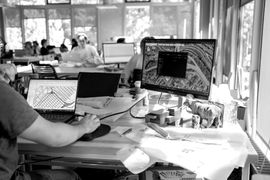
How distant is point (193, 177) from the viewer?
157cm

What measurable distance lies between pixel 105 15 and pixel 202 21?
4.48 metres

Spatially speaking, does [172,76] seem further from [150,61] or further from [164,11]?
[164,11]

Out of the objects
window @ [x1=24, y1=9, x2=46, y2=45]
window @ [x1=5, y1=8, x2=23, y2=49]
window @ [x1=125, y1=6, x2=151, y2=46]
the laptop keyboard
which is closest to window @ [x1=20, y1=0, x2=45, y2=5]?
window @ [x1=24, y1=9, x2=46, y2=45]

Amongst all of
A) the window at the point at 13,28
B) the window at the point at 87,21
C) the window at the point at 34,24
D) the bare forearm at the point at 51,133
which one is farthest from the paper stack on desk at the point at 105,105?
the window at the point at 13,28

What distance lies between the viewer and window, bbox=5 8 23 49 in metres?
11.5

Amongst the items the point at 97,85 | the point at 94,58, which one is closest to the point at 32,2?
the point at 94,58

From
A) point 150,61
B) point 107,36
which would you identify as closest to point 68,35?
point 107,36

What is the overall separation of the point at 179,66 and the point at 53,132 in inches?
33.8

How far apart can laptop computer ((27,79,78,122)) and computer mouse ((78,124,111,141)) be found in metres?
0.27

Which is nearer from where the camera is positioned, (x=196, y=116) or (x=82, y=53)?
(x=196, y=116)

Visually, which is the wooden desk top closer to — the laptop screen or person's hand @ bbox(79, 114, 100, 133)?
person's hand @ bbox(79, 114, 100, 133)

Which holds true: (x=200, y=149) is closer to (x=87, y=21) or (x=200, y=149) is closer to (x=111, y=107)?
(x=111, y=107)

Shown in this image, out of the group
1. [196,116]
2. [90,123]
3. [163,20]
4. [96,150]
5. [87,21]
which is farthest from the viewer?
[87,21]

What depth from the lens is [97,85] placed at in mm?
3117
